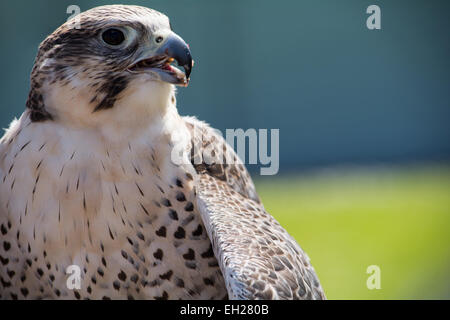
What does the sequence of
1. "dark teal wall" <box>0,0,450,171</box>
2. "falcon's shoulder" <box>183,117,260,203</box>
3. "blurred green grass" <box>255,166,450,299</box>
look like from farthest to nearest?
1. "dark teal wall" <box>0,0,450,171</box>
2. "blurred green grass" <box>255,166,450,299</box>
3. "falcon's shoulder" <box>183,117,260,203</box>

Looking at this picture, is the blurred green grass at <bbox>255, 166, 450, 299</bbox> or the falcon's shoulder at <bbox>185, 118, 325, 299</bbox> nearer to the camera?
the falcon's shoulder at <bbox>185, 118, 325, 299</bbox>

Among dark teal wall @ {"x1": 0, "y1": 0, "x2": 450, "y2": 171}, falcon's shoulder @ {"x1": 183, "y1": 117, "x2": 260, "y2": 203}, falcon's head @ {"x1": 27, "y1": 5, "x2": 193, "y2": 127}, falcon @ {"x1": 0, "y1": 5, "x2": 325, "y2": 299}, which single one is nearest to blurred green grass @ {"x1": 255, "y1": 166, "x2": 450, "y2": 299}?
dark teal wall @ {"x1": 0, "y1": 0, "x2": 450, "y2": 171}

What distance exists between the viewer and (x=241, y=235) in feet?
9.50

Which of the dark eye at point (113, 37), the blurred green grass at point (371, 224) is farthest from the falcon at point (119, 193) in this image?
the blurred green grass at point (371, 224)

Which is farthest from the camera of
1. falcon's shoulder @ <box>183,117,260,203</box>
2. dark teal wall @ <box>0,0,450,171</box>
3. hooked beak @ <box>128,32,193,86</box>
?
dark teal wall @ <box>0,0,450,171</box>

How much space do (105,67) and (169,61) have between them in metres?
0.26

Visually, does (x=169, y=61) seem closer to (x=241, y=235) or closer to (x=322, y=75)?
(x=241, y=235)

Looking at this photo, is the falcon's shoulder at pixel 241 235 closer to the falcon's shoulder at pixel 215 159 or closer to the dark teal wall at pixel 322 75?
the falcon's shoulder at pixel 215 159

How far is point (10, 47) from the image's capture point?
10992mm

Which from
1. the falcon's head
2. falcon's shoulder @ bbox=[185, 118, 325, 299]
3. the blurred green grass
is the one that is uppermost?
the falcon's head

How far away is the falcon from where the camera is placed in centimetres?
275

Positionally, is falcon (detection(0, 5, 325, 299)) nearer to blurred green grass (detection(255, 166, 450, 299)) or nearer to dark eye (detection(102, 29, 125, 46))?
dark eye (detection(102, 29, 125, 46))
